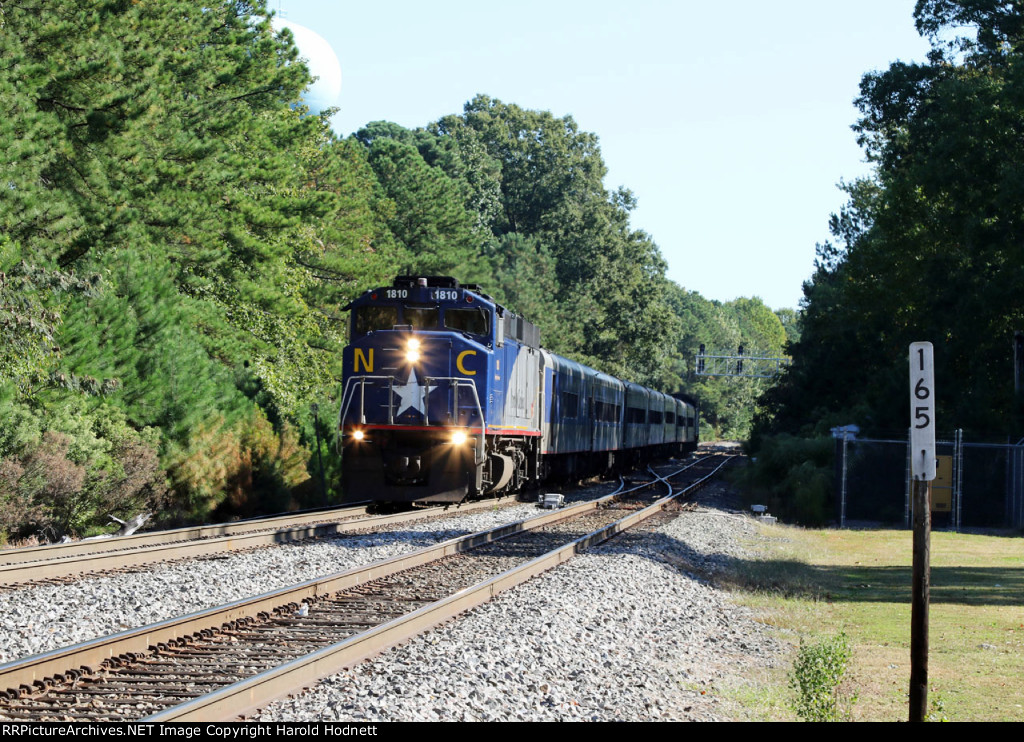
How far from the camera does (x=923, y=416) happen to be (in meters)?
6.89

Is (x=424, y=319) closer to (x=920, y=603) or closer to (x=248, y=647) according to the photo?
(x=248, y=647)

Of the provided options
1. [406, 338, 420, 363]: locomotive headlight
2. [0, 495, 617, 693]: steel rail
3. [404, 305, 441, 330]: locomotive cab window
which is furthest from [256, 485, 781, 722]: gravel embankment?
[404, 305, 441, 330]: locomotive cab window

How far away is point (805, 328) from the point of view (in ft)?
203

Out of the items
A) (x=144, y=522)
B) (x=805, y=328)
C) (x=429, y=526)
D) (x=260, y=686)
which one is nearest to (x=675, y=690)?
(x=260, y=686)

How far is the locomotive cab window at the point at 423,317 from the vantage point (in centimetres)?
2023

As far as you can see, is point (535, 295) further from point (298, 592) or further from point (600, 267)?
point (298, 592)

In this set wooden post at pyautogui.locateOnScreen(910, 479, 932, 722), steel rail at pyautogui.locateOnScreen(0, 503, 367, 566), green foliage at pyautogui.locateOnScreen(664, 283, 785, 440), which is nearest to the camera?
wooden post at pyautogui.locateOnScreen(910, 479, 932, 722)

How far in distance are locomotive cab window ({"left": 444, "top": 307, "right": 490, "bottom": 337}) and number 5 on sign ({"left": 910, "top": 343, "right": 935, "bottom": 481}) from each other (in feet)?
44.5

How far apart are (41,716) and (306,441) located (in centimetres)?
2271

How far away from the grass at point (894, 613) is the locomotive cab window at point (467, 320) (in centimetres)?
650

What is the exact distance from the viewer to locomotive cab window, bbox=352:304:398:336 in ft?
67.1

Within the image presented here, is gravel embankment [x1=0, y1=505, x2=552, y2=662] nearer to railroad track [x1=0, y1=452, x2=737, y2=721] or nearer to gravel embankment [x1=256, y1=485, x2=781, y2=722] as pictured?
railroad track [x1=0, y1=452, x2=737, y2=721]

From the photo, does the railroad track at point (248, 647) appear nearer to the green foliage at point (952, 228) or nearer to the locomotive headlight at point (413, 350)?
the locomotive headlight at point (413, 350)

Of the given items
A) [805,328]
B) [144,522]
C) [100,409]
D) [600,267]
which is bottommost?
[144,522]
